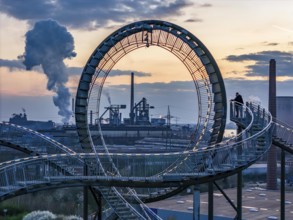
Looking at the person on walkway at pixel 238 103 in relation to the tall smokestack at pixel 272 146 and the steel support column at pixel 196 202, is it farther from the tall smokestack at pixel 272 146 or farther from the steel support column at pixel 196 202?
the tall smokestack at pixel 272 146

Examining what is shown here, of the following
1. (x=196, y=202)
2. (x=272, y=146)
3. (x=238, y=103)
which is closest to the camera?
(x=196, y=202)

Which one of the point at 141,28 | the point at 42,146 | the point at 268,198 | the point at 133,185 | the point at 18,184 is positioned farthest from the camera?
the point at 268,198

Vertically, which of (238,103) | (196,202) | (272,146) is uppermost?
(238,103)

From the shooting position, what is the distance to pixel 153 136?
120 metres

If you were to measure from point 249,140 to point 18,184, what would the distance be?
8.75m

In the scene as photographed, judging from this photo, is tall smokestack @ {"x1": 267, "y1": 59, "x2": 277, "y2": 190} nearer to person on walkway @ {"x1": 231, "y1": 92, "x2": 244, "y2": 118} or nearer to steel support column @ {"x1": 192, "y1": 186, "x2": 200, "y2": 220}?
person on walkway @ {"x1": 231, "y1": 92, "x2": 244, "y2": 118}

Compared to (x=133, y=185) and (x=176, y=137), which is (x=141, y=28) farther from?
(x=176, y=137)

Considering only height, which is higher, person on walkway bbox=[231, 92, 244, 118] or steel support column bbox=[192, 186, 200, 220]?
person on walkway bbox=[231, 92, 244, 118]

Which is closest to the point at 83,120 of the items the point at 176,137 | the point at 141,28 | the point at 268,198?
the point at 141,28

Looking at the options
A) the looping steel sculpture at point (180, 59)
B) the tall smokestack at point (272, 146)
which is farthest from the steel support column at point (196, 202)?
the tall smokestack at point (272, 146)

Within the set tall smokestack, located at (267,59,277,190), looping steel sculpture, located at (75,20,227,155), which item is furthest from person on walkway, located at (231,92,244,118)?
tall smokestack, located at (267,59,277,190)

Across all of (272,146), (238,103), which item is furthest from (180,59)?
(272,146)

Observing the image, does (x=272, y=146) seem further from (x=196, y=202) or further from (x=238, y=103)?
(x=196, y=202)

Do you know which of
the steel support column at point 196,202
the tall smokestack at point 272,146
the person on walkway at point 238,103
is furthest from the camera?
the tall smokestack at point 272,146
